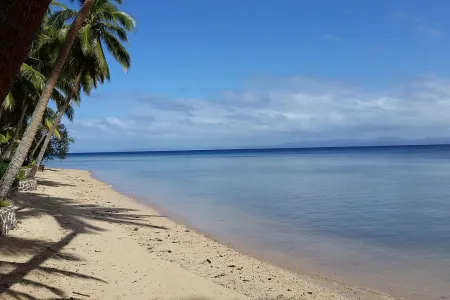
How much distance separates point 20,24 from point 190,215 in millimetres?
16764

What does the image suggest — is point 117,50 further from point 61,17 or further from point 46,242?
point 46,242

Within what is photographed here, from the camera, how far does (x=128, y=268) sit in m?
8.09

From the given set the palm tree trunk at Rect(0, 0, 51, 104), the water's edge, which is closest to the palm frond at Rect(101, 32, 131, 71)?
the water's edge

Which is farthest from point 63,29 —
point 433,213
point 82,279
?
point 433,213

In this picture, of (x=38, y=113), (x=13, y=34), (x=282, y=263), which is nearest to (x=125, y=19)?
(x=38, y=113)

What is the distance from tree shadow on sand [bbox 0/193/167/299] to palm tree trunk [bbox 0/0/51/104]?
463 centimetres

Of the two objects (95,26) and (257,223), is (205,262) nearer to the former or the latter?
(257,223)

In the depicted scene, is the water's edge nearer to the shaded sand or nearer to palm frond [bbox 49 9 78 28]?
the shaded sand

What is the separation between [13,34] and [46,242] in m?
7.90

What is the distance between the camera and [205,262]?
368 inches

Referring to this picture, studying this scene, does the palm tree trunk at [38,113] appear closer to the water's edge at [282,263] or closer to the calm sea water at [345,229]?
the water's edge at [282,263]

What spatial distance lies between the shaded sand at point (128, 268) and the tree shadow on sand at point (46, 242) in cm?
2

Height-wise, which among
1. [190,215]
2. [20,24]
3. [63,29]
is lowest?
[190,215]

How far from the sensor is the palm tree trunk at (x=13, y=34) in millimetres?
2041
